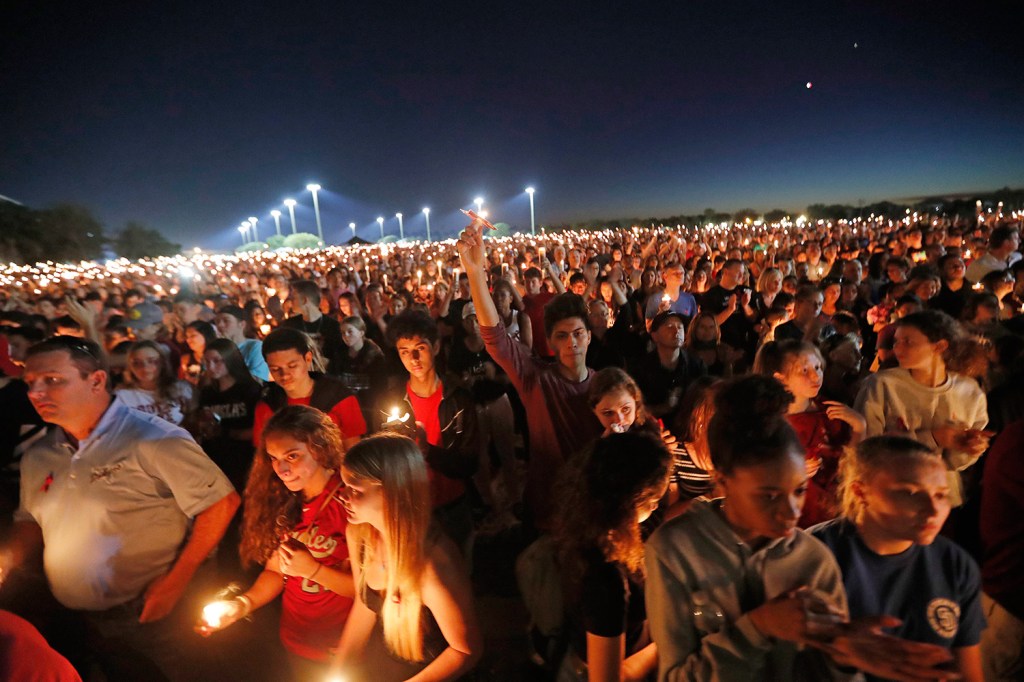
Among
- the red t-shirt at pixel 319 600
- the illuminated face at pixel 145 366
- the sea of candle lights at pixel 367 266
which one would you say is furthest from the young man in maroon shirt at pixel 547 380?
the sea of candle lights at pixel 367 266

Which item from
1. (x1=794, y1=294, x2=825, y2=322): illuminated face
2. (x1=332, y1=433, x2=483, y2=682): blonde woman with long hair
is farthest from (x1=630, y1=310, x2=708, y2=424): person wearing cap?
(x1=332, y1=433, x2=483, y2=682): blonde woman with long hair

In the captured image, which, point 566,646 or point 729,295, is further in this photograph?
point 729,295

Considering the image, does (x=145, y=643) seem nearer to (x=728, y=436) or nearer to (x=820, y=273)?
(x=728, y=436)

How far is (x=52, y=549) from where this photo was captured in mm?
2477

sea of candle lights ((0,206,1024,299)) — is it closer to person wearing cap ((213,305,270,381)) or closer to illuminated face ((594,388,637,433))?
person wearing cap ((213,305,270,381))

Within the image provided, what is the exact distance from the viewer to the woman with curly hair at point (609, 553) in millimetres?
1688

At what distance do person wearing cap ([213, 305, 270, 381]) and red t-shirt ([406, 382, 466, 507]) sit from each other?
2127mm

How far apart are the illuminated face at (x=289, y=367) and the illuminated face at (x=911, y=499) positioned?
306 centimetres

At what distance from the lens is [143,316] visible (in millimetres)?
7668

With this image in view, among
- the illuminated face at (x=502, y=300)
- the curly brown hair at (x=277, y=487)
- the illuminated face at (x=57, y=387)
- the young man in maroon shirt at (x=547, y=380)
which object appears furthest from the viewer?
the illuminated face at (x=502, y=300)

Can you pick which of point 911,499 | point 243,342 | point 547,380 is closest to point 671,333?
point 547,380

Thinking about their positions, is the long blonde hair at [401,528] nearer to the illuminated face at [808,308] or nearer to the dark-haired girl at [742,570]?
the dark-haired girl at [742,570]

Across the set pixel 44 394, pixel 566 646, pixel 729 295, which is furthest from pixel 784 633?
pixel 729 295

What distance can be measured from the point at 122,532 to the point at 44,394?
749 mm
